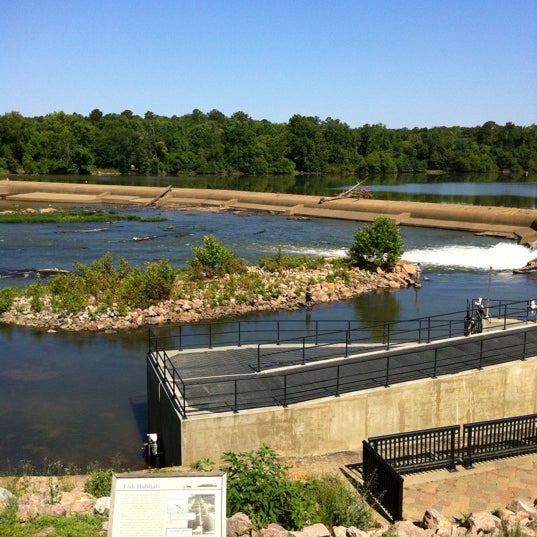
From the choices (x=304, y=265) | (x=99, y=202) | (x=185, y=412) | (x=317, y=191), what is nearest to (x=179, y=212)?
(x=99, y=202)

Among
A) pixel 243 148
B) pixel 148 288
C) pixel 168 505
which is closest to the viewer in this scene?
pixel 168 505

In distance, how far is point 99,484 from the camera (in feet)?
40.2

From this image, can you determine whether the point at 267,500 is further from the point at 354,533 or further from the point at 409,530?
the point at 409,530

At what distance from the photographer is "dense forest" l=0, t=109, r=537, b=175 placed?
143125 millimetres

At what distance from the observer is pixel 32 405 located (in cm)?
2028

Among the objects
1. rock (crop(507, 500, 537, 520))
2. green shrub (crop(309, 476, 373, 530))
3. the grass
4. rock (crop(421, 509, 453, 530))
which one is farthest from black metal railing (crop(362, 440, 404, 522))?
the grass

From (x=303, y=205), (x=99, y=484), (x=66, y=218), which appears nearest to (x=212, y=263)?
(x=99, y=484)

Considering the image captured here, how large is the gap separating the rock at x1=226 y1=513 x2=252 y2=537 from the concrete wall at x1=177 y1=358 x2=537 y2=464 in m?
4.39

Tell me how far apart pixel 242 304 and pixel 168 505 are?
25.1m

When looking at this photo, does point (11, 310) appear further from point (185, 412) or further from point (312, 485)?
point (312, 485)

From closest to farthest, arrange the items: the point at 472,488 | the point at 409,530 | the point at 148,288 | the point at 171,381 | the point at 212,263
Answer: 1. the point at 409,530
2. the point at 472,488
3. the point at 171,381
4. the point at 148,288
5. the point at 212,263

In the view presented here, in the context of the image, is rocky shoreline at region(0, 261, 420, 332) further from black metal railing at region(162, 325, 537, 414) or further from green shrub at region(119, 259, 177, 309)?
black metal railing at region(162, 325, 537, 414)

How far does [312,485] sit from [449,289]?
27650 mm

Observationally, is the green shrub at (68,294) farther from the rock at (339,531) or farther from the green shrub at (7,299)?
the rock at (339,531)
